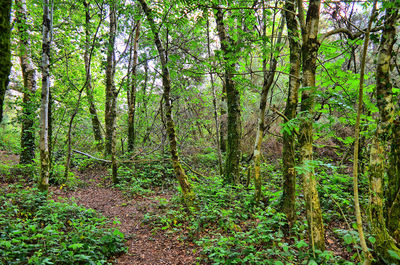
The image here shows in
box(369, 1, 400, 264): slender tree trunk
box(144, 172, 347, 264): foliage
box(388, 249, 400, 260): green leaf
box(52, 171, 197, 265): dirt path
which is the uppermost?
box(369, 1, 400, 264): slender tree trunk

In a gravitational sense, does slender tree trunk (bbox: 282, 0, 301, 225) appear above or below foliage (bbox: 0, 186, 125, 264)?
above

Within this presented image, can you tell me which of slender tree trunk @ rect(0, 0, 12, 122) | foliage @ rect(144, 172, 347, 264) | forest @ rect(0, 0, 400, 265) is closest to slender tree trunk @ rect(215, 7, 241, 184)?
forest @ rect(0, 0, 400, 265)

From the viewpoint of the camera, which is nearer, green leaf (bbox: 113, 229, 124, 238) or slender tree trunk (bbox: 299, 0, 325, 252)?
slender tree trunk (bbox: 299, 0, 325, 252)

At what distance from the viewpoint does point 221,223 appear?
4523 mm

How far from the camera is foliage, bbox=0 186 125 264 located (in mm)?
3063

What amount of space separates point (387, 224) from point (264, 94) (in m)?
3.10

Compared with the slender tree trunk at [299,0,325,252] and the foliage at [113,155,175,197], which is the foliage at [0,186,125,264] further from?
the slender tree trunk at [299,0,325,252]

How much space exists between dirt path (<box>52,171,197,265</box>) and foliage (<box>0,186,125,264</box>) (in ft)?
1.32

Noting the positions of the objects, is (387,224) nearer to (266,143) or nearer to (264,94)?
(264,94)

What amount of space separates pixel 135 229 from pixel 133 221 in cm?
47

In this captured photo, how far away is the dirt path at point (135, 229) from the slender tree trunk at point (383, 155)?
9.60 ft

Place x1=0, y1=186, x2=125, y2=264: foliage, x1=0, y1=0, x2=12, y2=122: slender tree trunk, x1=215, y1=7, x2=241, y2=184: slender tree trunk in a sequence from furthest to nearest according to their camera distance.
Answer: x1=215, y1=7, x2=241, y2=184: slender tree trunk, x1=0, y1=186, x2=125, y2=264: foliage, x1=0, y1=0, x2=12, y2=122: slender tree trunk

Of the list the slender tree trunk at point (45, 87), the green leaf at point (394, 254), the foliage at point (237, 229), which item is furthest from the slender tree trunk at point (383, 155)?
the slender tree trunk at point (45, 87)

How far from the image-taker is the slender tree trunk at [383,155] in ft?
8.45
